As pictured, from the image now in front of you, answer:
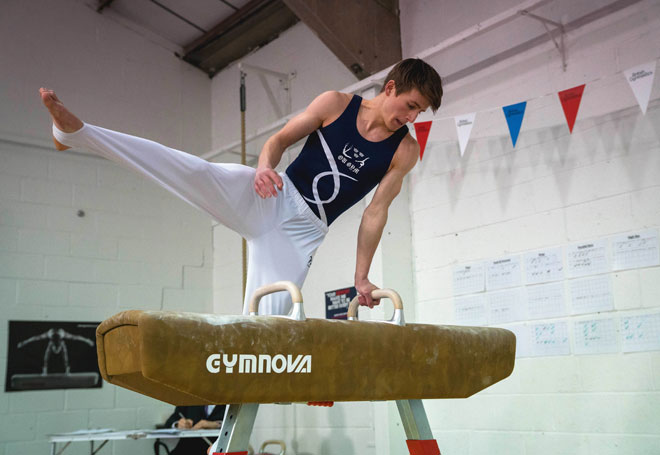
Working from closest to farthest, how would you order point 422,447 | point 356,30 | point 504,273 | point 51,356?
1. point 422,447
2. point 504,273
3. point 356,30
4. point 51,356

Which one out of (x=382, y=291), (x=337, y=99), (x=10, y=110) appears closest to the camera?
(x=382, y=291)

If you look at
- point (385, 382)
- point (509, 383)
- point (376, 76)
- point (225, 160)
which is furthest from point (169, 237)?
point (385, 382)

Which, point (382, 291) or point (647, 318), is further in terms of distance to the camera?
point (647, 318)

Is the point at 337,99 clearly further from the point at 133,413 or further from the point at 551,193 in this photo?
the point at 133,413

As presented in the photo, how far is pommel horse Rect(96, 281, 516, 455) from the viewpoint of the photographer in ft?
6.32

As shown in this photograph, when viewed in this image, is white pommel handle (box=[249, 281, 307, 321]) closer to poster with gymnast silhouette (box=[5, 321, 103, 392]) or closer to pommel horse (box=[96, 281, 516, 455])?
pommel horse (box=[96, 281, 516, 455])

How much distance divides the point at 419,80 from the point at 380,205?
637mm

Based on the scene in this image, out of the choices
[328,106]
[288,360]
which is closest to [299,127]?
[328,106]

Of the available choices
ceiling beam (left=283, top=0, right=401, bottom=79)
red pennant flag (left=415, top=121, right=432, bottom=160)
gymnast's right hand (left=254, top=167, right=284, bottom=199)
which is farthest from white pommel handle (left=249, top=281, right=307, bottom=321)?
ceiling beam (left=283, top=0, right=401, bottom=79)

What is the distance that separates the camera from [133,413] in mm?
6742

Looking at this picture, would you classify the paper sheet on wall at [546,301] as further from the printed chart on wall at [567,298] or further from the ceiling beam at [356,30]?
the ceiling beam at [356,30]

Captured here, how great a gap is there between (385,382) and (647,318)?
2.31 m

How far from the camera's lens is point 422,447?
8.59 feet

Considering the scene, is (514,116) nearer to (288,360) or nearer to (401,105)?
(401,105)
